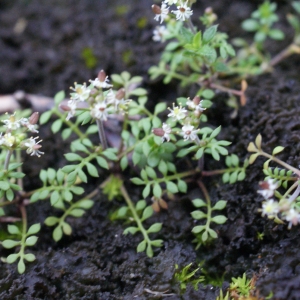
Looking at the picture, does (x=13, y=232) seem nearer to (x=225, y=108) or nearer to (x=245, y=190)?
(x=245, y=190)

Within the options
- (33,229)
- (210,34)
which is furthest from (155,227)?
(210,34)

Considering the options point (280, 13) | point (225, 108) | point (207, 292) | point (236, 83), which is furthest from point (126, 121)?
point (280, 13)

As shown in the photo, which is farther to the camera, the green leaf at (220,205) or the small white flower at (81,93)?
the green leaf at (220,205)

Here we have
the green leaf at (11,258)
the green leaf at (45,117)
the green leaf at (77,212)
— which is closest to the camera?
the green leaf at (11,258)

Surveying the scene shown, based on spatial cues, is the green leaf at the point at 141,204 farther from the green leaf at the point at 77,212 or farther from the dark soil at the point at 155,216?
the green leaf at the point at 77,212

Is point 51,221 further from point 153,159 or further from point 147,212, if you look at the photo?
point 153,159

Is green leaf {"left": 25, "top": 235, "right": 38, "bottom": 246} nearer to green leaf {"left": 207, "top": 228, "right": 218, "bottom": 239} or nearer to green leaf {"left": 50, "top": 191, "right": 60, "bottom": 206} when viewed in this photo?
green leaf {"left": 50, "top": 191, "right": 60, "bottom": 206}

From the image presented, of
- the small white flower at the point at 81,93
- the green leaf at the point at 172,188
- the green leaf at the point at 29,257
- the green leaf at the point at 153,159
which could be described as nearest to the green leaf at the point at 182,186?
the green leaf at the point at 172,188

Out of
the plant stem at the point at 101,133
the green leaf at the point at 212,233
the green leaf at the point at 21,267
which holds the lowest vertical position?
the green leaf at the point at 212,233
